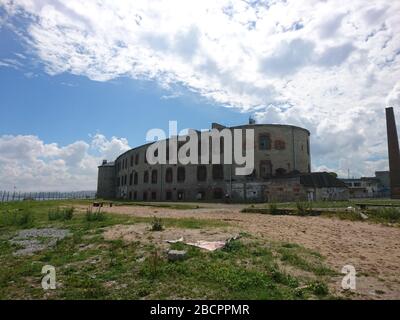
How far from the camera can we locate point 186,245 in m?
8.01

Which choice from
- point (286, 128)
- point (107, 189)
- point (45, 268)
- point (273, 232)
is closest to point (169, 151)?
point (286, 128)

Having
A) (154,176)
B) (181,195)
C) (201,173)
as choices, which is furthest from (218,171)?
(154,176)

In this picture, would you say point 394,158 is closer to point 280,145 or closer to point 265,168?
point 280,145

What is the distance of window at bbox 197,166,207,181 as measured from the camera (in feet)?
129

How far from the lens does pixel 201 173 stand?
131 ft

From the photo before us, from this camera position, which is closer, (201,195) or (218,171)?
(218,171)

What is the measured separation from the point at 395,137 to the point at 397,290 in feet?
128

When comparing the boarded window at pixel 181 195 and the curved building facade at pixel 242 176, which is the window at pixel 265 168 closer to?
the curved building facade at pixel 242 176

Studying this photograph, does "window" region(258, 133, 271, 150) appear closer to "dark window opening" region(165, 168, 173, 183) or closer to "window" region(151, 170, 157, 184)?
"dark window opening" region(165, 168, 173, 183)

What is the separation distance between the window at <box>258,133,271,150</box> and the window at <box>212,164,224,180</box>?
17.0 ft

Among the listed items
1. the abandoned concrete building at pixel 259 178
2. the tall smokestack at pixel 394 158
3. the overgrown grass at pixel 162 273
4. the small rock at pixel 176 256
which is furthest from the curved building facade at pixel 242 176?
the small rock at pixel 176 256

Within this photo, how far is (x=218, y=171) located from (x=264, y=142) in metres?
6.46

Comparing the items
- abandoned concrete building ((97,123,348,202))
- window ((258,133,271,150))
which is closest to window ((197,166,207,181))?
abandoned concrete building ((97,123,348,202))
